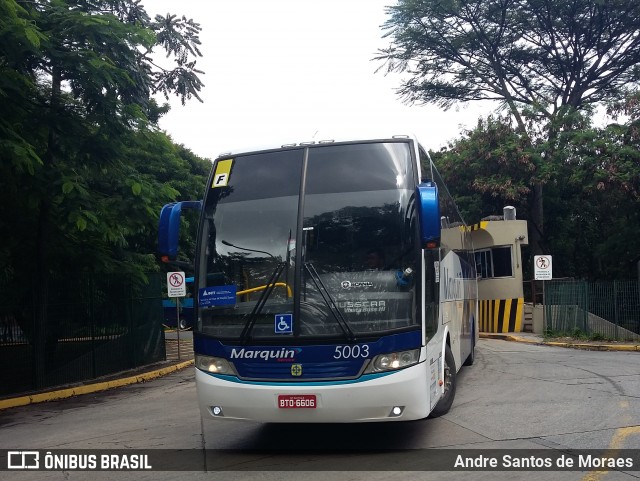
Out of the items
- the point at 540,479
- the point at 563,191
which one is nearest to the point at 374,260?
the point at 540,479

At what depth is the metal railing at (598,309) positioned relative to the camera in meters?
21.6

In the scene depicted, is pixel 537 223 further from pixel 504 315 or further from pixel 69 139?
pixel 69 139

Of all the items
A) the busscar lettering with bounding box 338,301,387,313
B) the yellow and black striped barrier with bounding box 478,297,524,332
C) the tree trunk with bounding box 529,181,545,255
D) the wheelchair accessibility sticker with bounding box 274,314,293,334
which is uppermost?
the tree trunk with bounding box 529,181,545,255

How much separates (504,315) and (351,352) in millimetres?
22063

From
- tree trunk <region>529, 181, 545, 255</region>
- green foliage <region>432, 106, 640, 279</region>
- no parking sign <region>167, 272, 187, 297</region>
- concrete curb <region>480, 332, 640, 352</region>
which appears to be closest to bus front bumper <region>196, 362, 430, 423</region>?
no parking sign <region>167, 272, 187, 297</region>

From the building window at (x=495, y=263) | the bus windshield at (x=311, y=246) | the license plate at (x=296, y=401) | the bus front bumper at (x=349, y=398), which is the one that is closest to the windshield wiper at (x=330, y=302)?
the bus windshield at (x=311, y=246)

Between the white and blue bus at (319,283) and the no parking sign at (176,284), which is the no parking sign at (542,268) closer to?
the no parking sign at (176,284)

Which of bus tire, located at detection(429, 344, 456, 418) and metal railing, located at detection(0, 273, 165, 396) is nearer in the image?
bus tire, located at detection(429, 344, 456, 418)

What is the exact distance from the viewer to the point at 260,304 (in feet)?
23.2

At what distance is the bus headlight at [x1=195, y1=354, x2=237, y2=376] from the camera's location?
23.4 ft

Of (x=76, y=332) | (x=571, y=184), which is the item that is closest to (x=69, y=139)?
(x=76, y=332)

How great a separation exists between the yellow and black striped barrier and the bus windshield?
21.2m

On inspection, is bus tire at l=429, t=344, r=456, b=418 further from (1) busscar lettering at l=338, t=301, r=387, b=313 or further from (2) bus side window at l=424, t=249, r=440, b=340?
(1) busscar lettering at l=338, t=301, r=387, b=313

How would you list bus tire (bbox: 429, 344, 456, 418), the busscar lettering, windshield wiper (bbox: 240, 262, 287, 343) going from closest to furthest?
1. the busscar lettering
2. windshield wiper (bbox: 240, 262, 287, 343)
3. bus tire (bbox: 429, 344, 456, 418)
